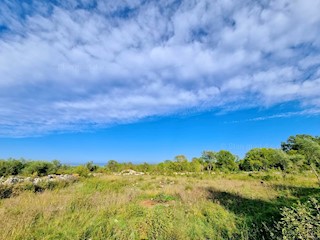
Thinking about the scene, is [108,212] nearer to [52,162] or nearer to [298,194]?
[298,194]

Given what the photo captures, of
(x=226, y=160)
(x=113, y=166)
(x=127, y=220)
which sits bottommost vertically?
(x=127, y=220)

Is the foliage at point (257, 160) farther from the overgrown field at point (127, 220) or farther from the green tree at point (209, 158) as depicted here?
the overgrown field at point (127, 220)

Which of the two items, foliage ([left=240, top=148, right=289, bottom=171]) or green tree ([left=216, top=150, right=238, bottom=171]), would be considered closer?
foliage ([left=240, top=148, right=289, bottom=171])

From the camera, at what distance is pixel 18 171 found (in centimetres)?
2141

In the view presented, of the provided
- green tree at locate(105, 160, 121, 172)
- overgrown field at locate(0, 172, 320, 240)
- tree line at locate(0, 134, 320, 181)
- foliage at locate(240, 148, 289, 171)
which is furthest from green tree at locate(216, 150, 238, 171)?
overgrown field at locate(0, 172, 320, 240)

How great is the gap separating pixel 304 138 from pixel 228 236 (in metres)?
4.42

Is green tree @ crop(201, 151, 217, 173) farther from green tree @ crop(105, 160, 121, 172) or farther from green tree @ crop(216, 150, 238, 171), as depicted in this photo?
green tree @ crop(105, 160, 121, 172)

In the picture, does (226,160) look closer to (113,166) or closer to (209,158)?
(209,158)

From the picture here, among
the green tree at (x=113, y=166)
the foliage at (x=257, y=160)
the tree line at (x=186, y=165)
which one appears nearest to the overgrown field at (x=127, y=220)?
the tree line at (x=186, y=165)

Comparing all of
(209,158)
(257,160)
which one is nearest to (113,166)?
(209,158)

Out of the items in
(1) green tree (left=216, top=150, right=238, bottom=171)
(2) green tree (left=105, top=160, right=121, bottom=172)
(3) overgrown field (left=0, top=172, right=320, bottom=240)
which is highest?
(1) green tree (left=216, top=150, right=238, bottom=171)

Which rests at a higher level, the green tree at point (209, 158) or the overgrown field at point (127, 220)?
the green tree at point (209, 158)

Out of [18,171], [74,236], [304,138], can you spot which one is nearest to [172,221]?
[74,236]

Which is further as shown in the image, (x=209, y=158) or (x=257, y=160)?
(x=209, y=158)
